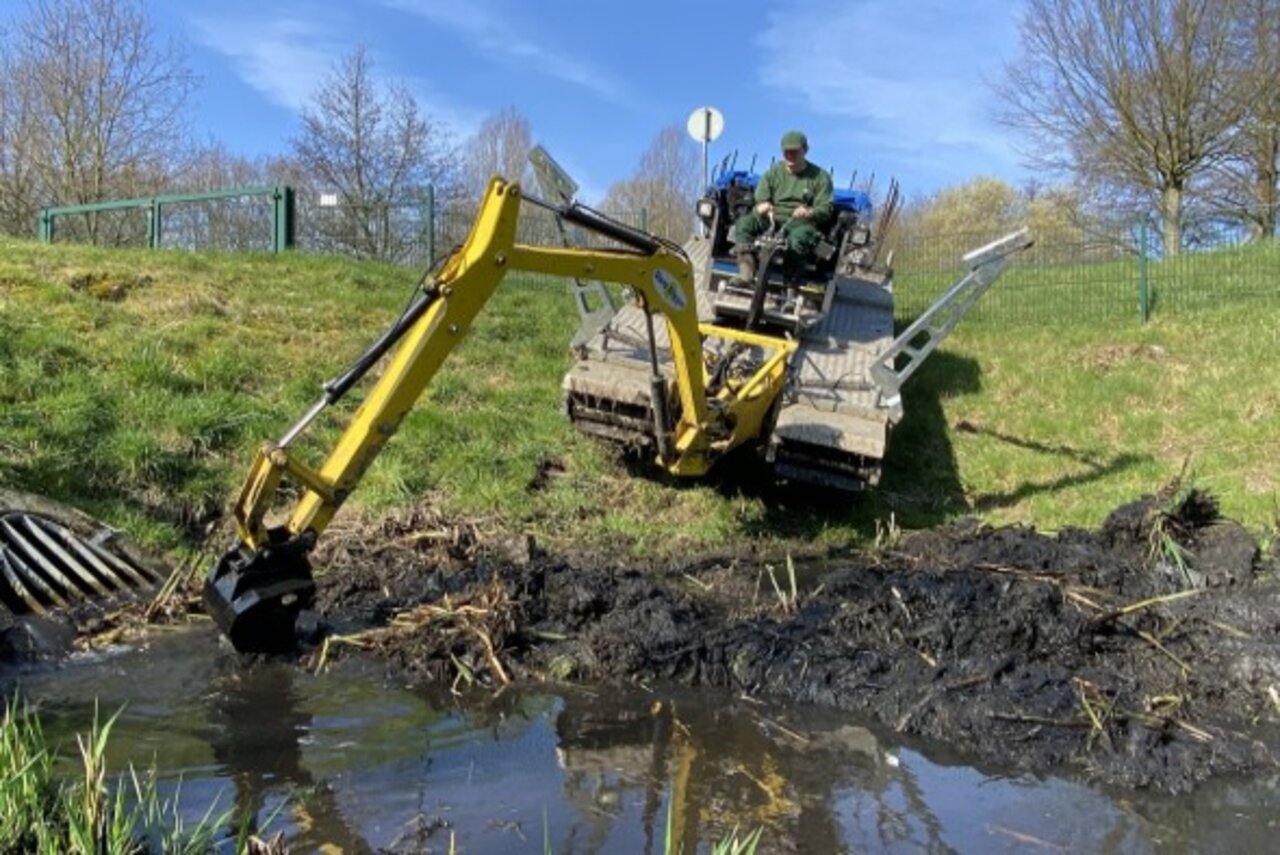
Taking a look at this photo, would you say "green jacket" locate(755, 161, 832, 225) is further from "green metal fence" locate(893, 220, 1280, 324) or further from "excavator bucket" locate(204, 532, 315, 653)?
"excavator bucket" locate(204, 532, 315, 653)

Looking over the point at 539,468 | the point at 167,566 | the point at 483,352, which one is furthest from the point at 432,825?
the point at 483,352

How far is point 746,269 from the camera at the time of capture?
10.1 metres

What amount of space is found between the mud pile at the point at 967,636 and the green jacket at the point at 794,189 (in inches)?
150

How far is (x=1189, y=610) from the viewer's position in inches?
245

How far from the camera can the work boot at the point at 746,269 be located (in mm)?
10000

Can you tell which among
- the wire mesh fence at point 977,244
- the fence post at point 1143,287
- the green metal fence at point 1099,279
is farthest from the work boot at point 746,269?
the fence post at point 1143,287

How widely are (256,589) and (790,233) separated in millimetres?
6020

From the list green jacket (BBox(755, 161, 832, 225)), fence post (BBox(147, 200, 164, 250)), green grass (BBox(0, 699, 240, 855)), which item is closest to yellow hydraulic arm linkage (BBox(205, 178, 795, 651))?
green grass (BBox(0, 699, 240, 855))

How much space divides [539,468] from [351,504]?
175 centimetres

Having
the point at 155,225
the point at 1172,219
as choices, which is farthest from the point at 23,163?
the point at 1172,219

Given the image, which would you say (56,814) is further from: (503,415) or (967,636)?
(503,415)

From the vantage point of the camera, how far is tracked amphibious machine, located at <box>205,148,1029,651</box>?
5.46m

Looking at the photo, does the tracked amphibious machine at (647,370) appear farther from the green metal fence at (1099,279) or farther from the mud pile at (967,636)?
the green metal fence at (1099,279)

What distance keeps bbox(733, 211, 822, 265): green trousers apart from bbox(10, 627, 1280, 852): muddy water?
5210 millimetres
